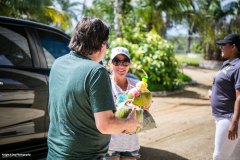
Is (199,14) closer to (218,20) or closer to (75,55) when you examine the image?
(218,20)

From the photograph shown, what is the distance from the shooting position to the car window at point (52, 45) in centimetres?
415

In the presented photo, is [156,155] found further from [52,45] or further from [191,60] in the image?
[191,60]

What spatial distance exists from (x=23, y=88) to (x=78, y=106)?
1800 mm

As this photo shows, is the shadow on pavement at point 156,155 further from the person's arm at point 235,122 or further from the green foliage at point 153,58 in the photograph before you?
the green foliage at point 153,58

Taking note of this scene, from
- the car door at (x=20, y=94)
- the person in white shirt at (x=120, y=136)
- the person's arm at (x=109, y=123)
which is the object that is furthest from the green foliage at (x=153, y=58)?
the person's arm at (x=109, y=123)

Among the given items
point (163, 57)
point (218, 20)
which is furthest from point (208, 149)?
point (218, 20)

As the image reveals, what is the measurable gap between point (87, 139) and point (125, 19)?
42.4 ft

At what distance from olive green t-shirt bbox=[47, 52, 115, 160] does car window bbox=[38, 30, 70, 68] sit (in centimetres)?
201

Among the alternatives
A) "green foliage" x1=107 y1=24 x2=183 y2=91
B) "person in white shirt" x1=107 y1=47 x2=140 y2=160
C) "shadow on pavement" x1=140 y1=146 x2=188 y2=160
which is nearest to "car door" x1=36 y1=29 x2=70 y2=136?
"person in white shirt" x1=107 y1=47 x2=140 y2=160

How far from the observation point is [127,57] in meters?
3.50

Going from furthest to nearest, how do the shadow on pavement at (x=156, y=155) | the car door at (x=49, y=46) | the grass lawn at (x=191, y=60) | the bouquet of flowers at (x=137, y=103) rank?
the grass lawn at (x=191, y=60)
the shadow on pavement at (x=156, y=155)
the car door at (x=49, y=46)
the bouquet of flowers at (x=137, y=103)

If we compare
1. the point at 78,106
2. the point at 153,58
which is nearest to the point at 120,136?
the point at 78,106

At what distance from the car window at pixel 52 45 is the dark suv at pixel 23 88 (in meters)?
0.01

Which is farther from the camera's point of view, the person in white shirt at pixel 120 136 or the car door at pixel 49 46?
the car door at pixel 49 46
